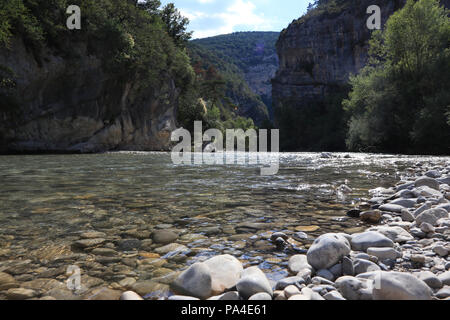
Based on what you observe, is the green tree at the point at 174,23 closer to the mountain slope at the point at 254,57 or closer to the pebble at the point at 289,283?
the pebble at the point at 289,283

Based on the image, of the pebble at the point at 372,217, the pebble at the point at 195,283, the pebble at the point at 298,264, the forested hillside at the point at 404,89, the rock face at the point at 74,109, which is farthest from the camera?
the rock face at the point at 74,109

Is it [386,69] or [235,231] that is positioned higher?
[386,69]

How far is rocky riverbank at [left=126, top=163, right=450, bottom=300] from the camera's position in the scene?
1.78 meters

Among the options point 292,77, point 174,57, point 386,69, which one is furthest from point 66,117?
point 292,77

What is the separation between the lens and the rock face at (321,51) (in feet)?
182

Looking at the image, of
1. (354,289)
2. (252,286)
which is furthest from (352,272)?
(252,286)

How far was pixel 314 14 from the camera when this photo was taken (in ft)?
212

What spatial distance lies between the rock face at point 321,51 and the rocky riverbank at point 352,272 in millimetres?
57852

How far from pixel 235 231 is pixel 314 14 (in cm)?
7247

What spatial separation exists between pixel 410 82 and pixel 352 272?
25.2m

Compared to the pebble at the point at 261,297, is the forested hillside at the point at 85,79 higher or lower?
higher

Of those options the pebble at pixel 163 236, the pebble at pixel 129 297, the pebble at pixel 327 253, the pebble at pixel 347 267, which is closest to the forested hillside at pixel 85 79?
the pebble at pixel 163 236

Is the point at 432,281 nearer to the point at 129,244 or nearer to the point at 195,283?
the point at 195,283
